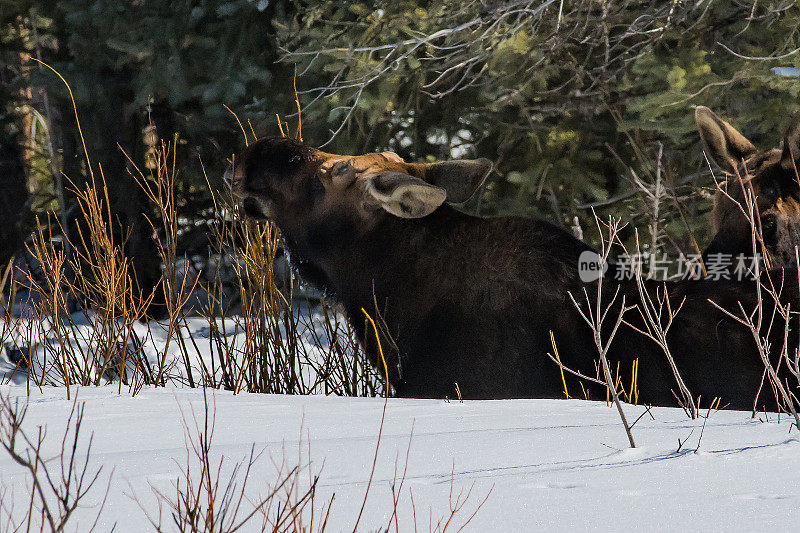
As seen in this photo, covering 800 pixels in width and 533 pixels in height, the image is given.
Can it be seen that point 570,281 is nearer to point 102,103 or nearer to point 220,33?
point 220,33

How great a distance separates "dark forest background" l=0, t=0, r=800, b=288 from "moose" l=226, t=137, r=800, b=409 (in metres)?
2.62

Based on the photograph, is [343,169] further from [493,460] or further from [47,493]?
[47,493]

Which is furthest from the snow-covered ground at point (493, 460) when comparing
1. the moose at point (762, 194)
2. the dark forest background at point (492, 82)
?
the dark forest background at point (492, 82)

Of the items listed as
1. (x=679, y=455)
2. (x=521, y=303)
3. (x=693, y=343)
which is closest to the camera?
(x=679, y=455)

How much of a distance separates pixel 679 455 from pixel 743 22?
6.58 m

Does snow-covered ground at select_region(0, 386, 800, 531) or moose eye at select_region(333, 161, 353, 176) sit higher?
moose eye at select_region(333, 161, 353, 176)

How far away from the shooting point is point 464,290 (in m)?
4.23

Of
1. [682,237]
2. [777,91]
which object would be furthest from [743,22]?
[682,237]

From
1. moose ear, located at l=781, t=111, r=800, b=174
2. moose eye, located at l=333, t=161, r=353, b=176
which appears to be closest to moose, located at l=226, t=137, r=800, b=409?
moose eye, located at l=333, t=161, r=353, b=176

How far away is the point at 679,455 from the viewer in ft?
7.61

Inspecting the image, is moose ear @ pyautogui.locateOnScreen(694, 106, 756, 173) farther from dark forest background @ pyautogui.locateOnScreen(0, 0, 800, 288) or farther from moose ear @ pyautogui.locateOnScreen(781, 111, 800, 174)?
dark forest background @ pyautogui.locateOnScreen(0, 0, 800, 288)

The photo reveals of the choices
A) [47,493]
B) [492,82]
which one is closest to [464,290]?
[47,493]

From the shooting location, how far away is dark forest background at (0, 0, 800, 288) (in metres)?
7.49

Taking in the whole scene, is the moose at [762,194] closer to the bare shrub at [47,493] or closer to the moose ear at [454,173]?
the moose ear at [454,173]
